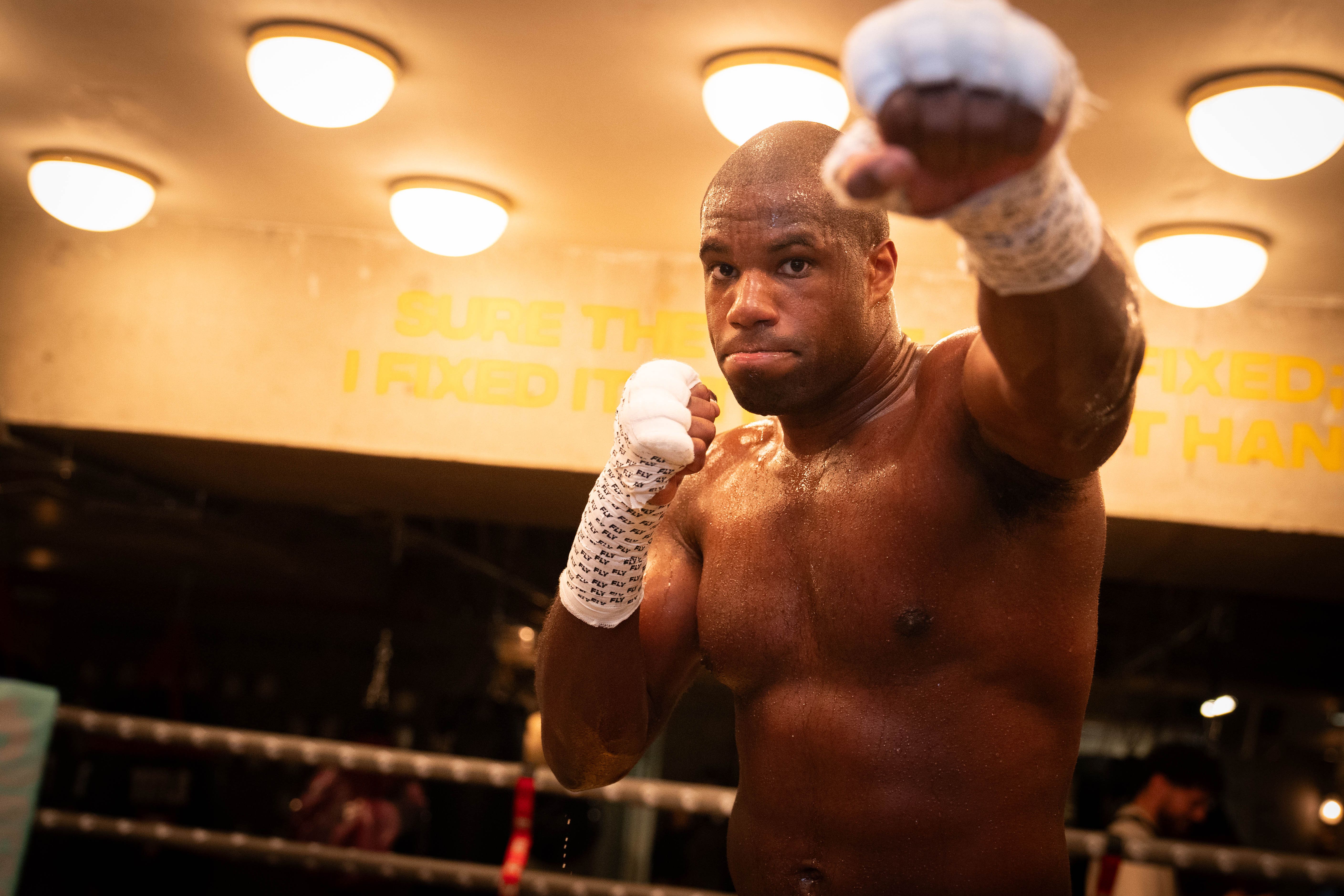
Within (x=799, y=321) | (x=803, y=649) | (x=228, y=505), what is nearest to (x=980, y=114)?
(x=799, y=321)

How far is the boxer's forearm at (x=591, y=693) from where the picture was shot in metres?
1.46

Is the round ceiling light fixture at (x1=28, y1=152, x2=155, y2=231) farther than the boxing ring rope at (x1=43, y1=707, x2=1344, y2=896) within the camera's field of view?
Yes

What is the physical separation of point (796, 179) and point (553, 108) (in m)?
1.90

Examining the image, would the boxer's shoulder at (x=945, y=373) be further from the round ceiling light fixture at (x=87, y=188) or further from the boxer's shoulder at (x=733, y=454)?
the round ceiling light fixture at (x=87, y=188)

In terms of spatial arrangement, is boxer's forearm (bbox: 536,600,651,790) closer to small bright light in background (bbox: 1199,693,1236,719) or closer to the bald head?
the bald head

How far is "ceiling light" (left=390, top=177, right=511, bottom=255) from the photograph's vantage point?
3621mm

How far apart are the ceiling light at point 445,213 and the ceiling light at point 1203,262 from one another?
6.66ft

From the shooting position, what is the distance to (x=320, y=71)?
2857 mm

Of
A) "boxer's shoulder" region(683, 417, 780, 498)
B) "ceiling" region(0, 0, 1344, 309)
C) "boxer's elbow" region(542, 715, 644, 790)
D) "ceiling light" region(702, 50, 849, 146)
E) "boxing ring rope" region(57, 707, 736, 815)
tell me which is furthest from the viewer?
"boxing ring rope" region(57, 707, 736, 815)

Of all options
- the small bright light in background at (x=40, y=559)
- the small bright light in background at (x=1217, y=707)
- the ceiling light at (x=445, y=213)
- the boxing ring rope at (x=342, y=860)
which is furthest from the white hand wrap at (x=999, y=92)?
the small bright light in background at (x=40, y=559)

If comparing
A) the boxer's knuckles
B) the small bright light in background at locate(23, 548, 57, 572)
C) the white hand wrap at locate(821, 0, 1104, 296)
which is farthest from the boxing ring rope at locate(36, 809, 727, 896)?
the small bright light in background at locate(23, 548, 57, 572)

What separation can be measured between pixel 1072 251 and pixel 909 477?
0.46 m

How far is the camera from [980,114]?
0.80 metres

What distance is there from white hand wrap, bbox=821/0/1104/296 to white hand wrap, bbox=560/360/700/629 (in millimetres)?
438
